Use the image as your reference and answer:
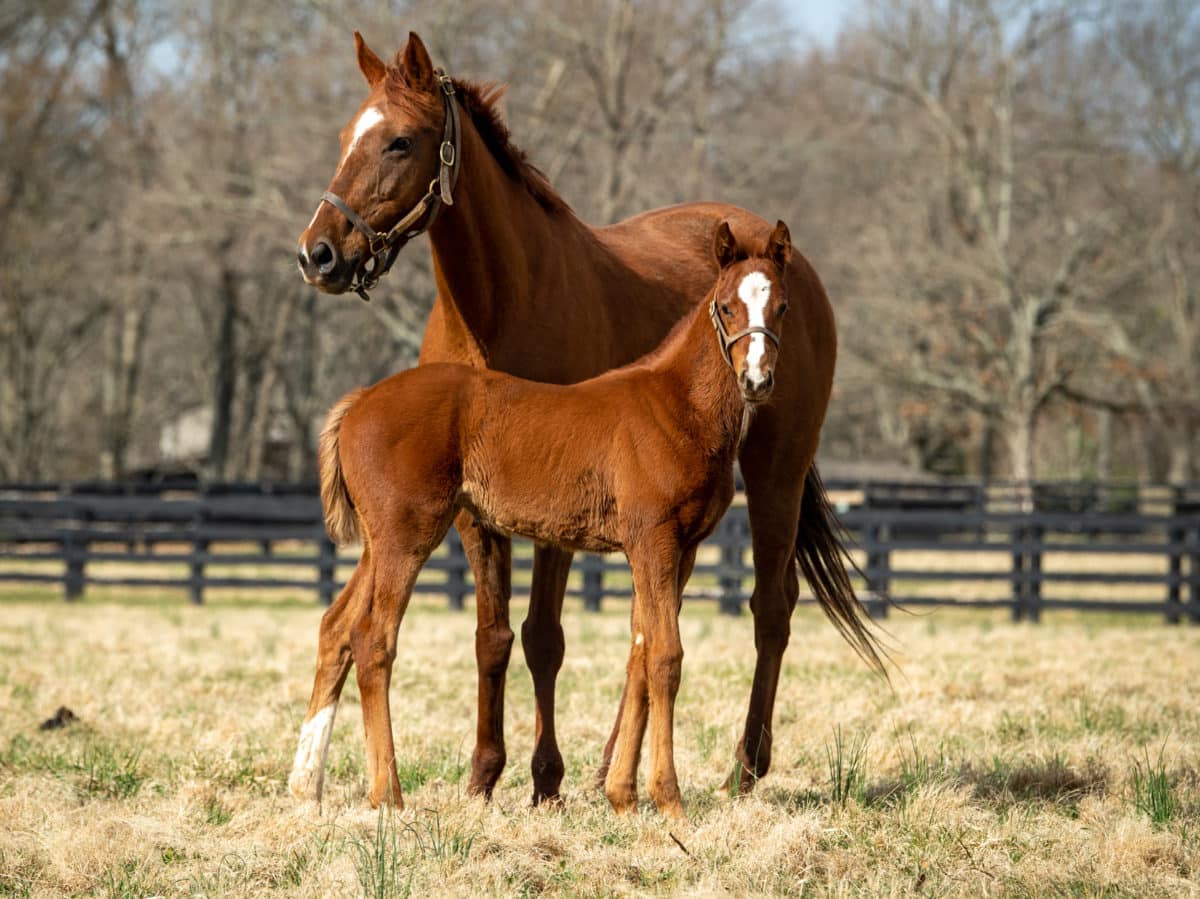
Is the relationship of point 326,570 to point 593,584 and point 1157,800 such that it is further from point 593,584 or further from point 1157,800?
point 1157,800

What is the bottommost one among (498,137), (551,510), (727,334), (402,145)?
(551,510)

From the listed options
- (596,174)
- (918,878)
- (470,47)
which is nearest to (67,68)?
(470,47)

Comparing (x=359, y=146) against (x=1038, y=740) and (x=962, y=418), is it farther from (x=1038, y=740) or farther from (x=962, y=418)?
(x=962, y=418)

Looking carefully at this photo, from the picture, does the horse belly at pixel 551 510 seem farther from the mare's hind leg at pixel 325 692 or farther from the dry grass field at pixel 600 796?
the dry grass field at pixel 600 796

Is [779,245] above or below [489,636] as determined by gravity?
above

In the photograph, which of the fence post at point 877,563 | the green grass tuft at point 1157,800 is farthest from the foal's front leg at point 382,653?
the fence post at point 877,563

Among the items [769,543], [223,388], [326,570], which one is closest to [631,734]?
[769,543]

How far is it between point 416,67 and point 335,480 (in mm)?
1471

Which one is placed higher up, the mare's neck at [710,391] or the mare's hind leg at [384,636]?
the mare's neck at [710,391]

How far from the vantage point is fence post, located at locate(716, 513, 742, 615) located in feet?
46.9

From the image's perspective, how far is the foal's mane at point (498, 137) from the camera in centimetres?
509

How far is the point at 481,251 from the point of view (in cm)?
499

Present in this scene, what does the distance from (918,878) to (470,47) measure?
21341mm

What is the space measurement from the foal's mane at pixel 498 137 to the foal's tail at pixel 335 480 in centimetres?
108
